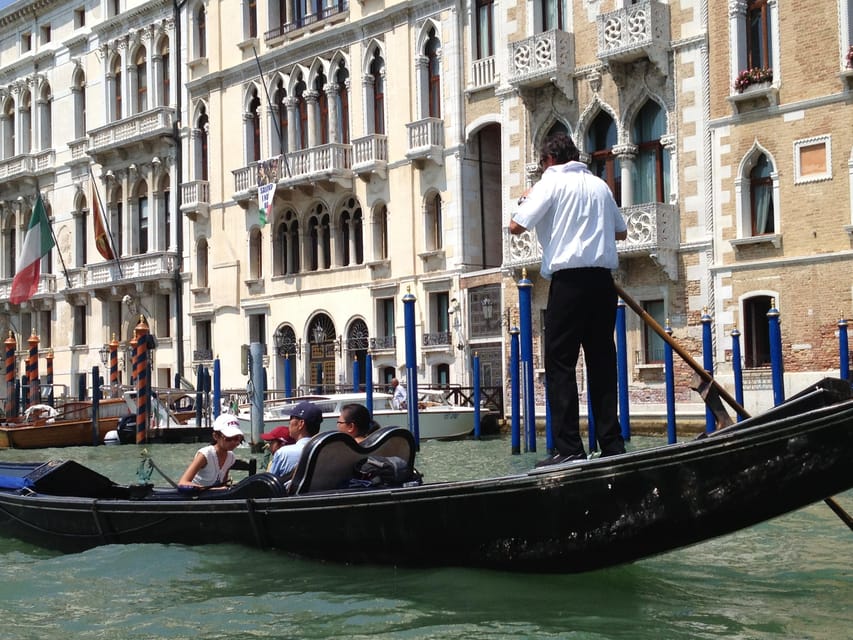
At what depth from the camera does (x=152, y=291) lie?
28.2 m

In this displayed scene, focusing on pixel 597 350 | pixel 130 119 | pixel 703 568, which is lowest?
pixel 703 568

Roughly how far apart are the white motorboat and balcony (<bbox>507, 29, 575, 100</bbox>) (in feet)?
16.8

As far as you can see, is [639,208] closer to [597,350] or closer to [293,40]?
[293,40]

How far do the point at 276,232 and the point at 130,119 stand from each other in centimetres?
546

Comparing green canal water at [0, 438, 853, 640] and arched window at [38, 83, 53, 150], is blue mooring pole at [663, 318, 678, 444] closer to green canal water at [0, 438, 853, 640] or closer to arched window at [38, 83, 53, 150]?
green canal water at [0, 438, 853, 640]

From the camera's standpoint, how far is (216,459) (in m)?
7.61

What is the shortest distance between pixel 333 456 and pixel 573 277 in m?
1.76

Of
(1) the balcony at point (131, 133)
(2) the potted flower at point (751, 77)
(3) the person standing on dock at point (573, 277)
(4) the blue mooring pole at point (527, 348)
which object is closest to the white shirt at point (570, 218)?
(3) the person standing on dock at point (573, 277)

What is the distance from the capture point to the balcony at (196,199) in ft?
87.2

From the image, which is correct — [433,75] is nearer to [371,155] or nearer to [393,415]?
[371,155]

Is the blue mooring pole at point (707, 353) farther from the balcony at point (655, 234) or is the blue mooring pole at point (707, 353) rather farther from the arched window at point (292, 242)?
the arched window at point (292, 242)

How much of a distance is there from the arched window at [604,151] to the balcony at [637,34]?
1.05 meters

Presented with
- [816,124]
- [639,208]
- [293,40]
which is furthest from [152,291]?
[816,124]

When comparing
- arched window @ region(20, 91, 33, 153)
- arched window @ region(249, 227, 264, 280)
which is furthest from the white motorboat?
arched window @ region(20, 91, 33, 153)
